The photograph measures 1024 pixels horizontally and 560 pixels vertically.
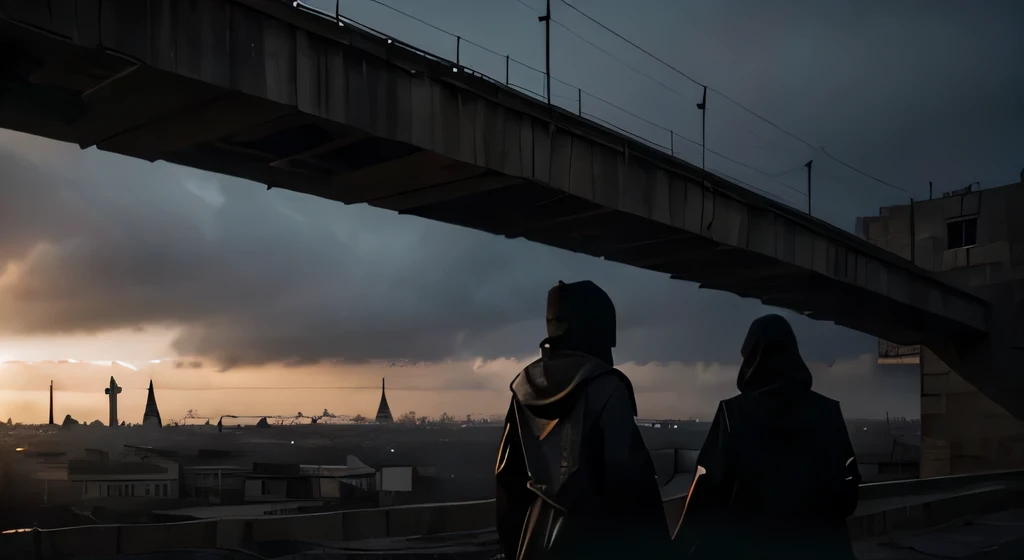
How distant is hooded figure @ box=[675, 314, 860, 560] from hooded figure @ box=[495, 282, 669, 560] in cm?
102

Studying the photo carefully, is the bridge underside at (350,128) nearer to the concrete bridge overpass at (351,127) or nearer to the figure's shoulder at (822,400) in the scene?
the concrete bridge overpass at (351,127)

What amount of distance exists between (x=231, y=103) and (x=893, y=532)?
52.9ft

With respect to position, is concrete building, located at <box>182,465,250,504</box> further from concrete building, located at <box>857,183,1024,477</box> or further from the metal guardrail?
the metal guardrail

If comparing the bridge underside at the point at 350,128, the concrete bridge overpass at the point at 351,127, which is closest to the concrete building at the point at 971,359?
the concrete bridge overpass at the point at 351,127

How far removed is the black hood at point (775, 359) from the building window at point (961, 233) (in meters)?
41.9

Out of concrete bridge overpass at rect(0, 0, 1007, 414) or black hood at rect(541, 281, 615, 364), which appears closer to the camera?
black hood at rect(541, 281, 615, 364)

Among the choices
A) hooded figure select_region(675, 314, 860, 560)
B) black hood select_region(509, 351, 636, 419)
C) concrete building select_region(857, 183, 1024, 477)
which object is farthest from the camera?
concrete building select_region(857, 183, 1024, 477)

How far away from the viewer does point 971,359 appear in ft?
124

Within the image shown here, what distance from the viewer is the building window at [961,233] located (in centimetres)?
4388

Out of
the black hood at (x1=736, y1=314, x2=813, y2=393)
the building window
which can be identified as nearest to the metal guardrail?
the black hood at (x1=736, y1=314, x2=813, y2=393)

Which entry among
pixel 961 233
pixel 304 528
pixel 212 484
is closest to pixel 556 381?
pixel 304 528

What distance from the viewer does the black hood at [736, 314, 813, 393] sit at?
615 cm

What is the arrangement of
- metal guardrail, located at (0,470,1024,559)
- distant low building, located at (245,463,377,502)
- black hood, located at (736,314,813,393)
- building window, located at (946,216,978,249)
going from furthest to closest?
distant low building, located at (245,463,377,502) < building window, located at (946,216,978,249) < metal guardrail, located at (0,470,1024,559) < black hood, located at (736,314,813,393)

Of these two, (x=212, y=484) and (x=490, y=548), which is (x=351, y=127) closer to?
(x=490, y=548)
